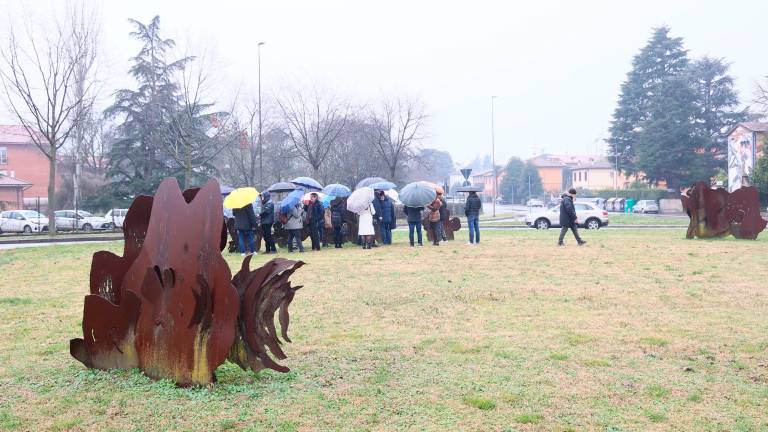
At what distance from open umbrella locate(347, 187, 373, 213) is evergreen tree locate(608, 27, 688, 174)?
47147 mm

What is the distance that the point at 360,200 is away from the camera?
1881 cm

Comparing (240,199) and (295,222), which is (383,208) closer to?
(295,222)

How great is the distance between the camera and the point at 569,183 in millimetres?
109562

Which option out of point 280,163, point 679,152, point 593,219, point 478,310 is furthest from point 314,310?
point 679,152

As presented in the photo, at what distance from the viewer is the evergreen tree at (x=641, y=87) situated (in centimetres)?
6247

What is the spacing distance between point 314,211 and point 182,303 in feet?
42.4

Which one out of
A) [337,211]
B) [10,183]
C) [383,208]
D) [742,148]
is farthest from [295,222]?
[742,148]

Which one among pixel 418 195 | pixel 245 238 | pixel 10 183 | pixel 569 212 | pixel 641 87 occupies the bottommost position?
A: pixel 245 238

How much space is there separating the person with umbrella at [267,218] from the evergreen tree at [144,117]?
2203cm

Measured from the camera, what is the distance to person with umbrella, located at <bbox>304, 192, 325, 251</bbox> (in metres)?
18.4

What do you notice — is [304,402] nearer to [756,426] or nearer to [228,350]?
[228,350]

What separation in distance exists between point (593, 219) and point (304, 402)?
28579 mm

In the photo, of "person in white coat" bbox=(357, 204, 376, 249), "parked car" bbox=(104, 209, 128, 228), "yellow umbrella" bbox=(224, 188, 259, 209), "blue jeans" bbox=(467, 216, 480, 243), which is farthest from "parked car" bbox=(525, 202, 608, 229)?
"parked car" bbox=(104, 209, 128, 228)

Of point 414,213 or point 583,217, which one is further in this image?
point 583,217
